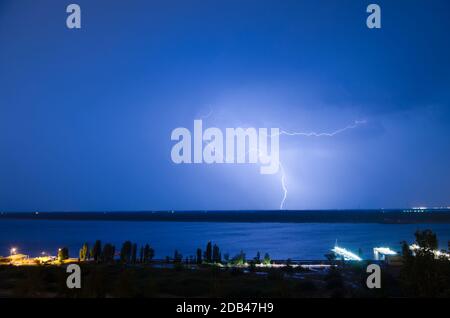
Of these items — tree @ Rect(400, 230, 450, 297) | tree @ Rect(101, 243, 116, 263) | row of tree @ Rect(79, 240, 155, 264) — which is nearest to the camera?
tree @ Rect(400, 230, 450, 297)

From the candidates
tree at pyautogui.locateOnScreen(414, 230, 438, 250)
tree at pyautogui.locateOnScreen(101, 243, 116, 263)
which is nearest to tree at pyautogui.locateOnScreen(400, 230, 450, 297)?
tree at pyautogui.locateOnScreen(414, 230, 438, 250)

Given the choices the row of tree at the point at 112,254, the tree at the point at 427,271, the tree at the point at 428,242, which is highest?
the tree at the point at 428,242

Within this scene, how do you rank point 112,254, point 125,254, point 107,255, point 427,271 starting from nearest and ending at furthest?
point 427,271
point 107,255
point 112,254
point 125,254

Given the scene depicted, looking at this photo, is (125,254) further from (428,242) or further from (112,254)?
(428,242)

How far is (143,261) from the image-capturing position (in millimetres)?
28141

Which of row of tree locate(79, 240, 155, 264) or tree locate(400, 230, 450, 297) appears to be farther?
row of tree locate(79, 240, 155, 264)

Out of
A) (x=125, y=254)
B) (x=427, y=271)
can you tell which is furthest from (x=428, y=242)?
(x=125, y=254)

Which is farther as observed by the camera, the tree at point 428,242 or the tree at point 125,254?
the tree at point 125,254

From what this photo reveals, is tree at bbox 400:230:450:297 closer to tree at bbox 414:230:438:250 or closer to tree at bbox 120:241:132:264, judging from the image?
tree at bbox 414:230:438:250

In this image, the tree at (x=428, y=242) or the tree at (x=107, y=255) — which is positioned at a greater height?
the tree at (x=428, y=242)

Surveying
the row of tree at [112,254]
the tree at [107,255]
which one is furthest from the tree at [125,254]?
the tree at [107,255]

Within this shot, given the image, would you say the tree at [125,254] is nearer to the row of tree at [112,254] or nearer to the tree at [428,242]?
the row of tree at [112,254]
